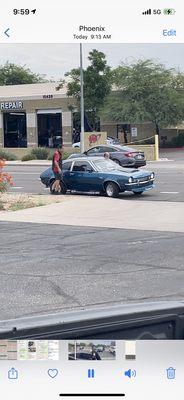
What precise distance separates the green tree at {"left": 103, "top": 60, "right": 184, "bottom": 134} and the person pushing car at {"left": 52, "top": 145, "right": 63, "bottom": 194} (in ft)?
97.5

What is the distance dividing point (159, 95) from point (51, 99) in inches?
512

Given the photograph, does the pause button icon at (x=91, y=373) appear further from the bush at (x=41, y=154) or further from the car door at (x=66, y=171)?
the bush at (x=41, y=154)

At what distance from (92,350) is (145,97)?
51817 millimetres

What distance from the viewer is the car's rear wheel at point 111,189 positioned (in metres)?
21.9

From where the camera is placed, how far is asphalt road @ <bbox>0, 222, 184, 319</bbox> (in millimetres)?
8734

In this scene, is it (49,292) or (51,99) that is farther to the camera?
(51,99)

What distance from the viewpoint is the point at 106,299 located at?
28.4ft

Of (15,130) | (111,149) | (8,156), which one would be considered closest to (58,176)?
Answer: (111,149)

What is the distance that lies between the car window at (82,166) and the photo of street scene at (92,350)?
802 inches

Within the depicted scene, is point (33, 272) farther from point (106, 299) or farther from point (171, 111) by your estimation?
point (171, 111)

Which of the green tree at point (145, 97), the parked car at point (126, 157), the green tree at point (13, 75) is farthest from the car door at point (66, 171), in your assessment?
the green tree at point (13, 75)

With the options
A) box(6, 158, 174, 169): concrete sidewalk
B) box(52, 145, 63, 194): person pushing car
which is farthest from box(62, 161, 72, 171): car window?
box(6, 158, 174, 169): concrete sidewalk

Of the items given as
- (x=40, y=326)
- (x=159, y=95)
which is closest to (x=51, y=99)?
(x=159, y=95)
